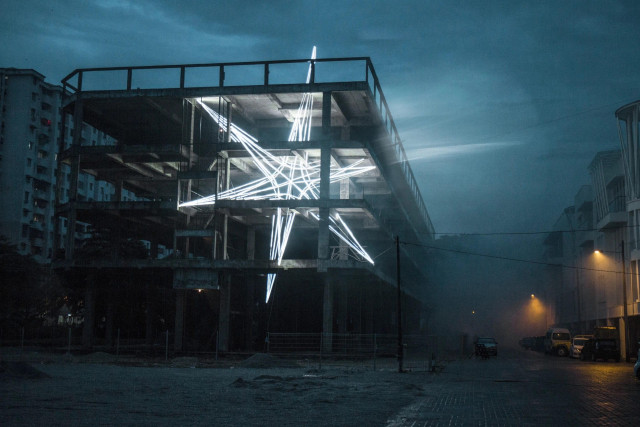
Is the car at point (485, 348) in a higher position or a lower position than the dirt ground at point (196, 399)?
lower

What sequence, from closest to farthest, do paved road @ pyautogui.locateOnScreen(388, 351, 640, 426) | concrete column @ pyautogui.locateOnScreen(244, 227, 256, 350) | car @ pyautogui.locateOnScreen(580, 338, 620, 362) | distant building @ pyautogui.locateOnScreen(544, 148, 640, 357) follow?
paved road @ pyautogui.locateOnScreen(388, 351, 640, 426) < car @ pyautogui.locateOnScreen(580, 338, 620, 362) < distant building @ pyautogui.locateOnScreen(544, 148, 640, 357) < concrete column @ pyautogui.locateOnScreen(244, 227, 256, 350)

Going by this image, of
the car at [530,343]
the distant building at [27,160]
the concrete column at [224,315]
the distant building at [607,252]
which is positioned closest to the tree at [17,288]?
the concrete column at [224,315]

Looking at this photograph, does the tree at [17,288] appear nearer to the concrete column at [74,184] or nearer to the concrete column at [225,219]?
the concrete column at [74,184]

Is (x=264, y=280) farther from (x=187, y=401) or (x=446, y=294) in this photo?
(x=446, y=294)

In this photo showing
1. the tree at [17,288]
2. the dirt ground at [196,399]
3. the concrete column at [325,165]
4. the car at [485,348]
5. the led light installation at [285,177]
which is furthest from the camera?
the tree at [17,288]

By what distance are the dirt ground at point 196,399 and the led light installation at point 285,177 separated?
22166mm

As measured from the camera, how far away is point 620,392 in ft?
62.5

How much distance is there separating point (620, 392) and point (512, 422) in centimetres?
862

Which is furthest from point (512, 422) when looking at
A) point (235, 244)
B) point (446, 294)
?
point (446, 294)

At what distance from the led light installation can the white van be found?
20375mm

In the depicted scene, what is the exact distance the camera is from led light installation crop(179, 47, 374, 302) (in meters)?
46.5

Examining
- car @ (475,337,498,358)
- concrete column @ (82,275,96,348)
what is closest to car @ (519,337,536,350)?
car @ (475,337,498,358)

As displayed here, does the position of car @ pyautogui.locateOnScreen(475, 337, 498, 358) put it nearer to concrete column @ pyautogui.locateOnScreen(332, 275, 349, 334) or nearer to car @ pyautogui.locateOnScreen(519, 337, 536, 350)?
concrete column @ pyautogui.locateOnScreen(332, 275, 349, 334)

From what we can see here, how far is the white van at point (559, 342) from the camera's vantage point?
5603 cm
